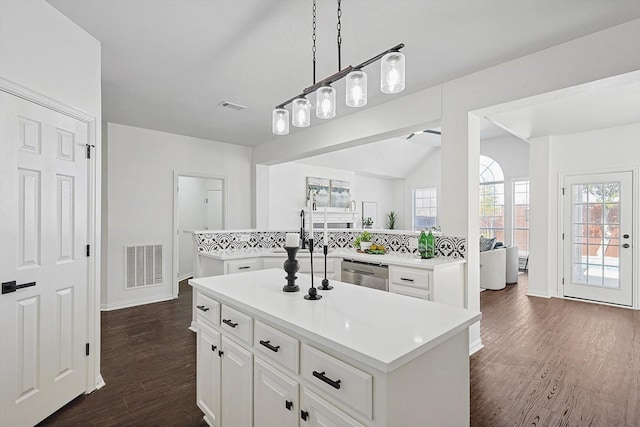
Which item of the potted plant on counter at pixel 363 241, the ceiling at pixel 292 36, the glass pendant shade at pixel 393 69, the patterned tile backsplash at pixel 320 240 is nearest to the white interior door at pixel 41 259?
the ceiling at pixel 292 36

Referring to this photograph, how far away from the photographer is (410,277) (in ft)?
9.86

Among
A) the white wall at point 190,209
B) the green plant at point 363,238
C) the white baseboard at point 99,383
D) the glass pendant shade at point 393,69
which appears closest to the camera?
the glass pendant shade at point 393,69

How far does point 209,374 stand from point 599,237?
5.64 meters

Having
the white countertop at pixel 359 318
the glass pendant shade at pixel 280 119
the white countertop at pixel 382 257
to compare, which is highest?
the glass pendant shade at pixel 280 119

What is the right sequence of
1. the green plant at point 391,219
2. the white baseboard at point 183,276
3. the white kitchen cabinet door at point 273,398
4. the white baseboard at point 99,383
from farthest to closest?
the green plant at point 391,219, the white baseboard at point 183,276, the white baseboard at point 99,383, the white kitchen cabinet door at point 273,398

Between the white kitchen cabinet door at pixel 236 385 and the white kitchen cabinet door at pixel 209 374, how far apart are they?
7 centimetres

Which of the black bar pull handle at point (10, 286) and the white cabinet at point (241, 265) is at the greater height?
the black bar pull handle at point (10, 286)

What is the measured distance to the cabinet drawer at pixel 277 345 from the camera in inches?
52.1

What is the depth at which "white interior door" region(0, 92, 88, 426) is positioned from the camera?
189cm

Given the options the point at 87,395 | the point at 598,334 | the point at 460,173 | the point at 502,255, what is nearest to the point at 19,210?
the point at 87,395

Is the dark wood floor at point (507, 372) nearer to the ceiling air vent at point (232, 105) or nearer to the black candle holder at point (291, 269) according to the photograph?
the black candle holder at point (291, 269)

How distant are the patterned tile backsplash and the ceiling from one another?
1.56 metres

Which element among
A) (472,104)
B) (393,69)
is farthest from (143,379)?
(472,104)

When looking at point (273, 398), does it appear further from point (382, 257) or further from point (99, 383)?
point (382, 257)
